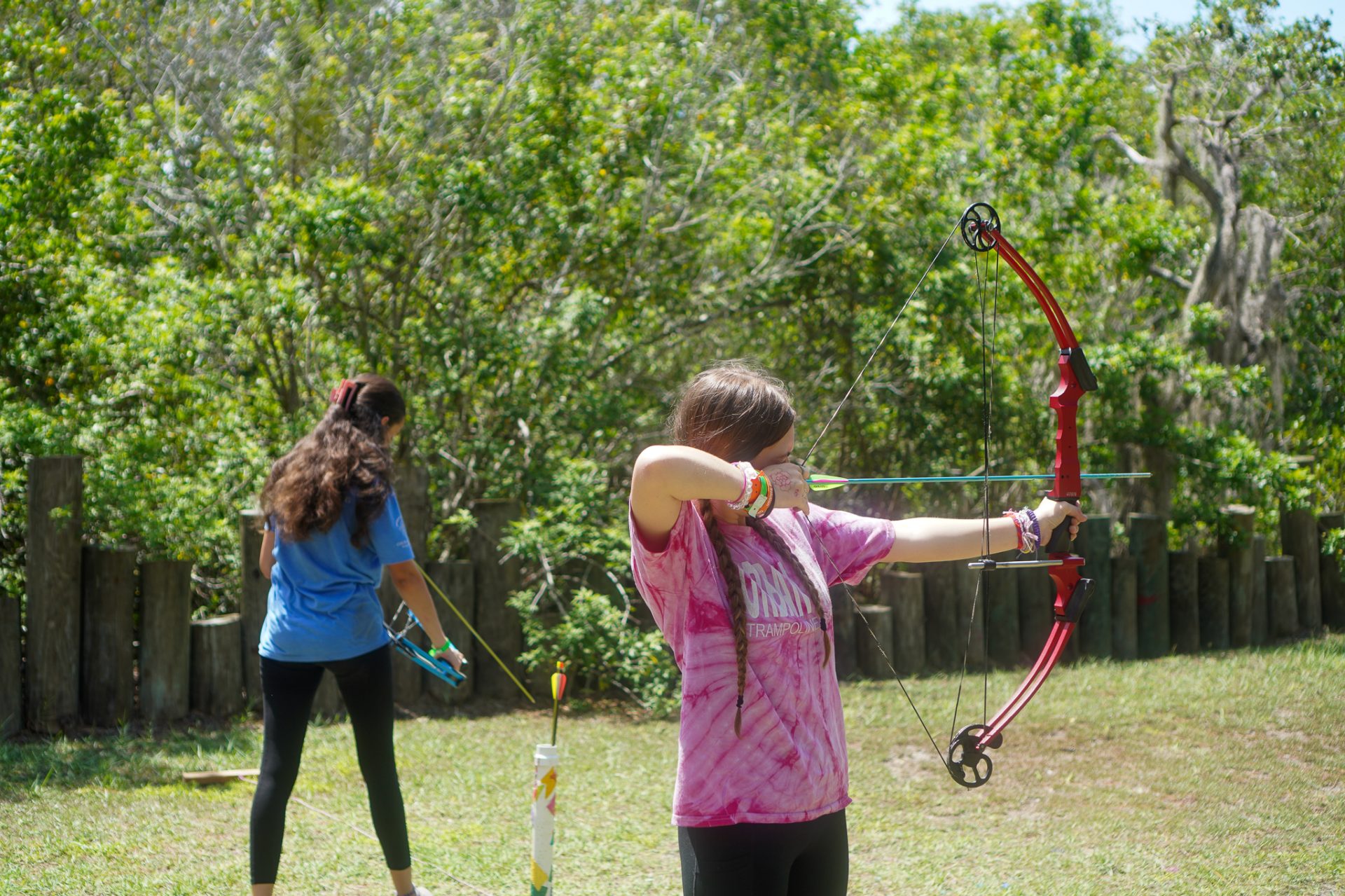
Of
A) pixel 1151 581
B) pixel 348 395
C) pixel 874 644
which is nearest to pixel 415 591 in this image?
pixel 348 395

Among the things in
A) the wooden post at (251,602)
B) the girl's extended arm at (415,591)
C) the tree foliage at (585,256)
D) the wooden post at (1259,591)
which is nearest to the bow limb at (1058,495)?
the girl's extended arm at (415,591)

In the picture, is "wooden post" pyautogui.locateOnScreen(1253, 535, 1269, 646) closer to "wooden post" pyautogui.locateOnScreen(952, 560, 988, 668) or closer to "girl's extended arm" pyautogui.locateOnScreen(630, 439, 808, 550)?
"wooden post" pyautogui.locateOnScreen(952, 560, 988, 668)

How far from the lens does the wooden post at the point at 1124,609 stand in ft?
24.4

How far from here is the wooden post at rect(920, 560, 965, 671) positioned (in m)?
7.22

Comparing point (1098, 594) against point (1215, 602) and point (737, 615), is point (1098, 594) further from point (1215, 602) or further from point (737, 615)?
point (737, 615)

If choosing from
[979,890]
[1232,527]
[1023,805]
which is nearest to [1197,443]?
[1232,527]

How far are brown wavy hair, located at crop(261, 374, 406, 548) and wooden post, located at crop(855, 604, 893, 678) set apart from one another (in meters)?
4.26

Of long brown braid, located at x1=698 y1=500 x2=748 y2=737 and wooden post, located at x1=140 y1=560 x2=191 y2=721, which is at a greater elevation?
long brown braid, located at x1=698 y1=500 x2=748 y2=737

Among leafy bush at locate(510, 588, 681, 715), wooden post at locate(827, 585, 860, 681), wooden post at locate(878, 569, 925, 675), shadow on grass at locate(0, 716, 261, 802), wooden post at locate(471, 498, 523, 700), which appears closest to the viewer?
shadow on grass at locate(0, 716, 261, 802)

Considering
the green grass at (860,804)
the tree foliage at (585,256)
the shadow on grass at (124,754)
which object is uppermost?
the tree foliage at (585,256)

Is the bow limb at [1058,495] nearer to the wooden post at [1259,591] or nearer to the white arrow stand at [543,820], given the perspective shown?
the white arrow stand at [543,820]

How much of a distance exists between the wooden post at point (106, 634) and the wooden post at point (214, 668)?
0.96 feet

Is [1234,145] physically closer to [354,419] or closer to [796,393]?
[796,393]

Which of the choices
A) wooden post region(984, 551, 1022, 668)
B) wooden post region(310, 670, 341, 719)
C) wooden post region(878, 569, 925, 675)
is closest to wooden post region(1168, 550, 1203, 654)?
wooden post region(984, 551, 1022, 668)
